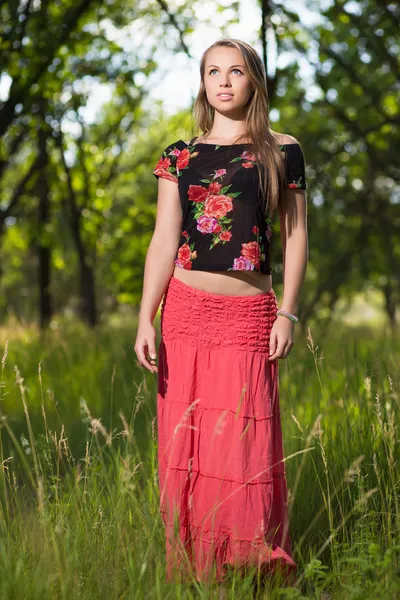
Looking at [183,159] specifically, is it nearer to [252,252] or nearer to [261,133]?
[261,133]

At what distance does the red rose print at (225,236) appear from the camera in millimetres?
2818

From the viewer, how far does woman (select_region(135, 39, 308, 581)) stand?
9.11 feet

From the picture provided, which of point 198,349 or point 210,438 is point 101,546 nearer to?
point 210,438

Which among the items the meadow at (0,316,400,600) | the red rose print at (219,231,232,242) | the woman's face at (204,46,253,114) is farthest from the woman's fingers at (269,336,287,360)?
the woman's face at (204,46,253,114)

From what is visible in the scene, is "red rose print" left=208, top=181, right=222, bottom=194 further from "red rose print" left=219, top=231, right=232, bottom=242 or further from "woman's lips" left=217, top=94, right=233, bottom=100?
"woman's lips" left=217, top=94, right=233, bottom=100

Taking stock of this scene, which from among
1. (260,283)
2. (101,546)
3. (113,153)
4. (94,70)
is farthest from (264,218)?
(113,153)

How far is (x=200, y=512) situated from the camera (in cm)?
285

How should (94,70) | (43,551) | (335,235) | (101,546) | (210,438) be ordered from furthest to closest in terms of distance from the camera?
(335,235) < (94,70) < (210,438) < (101,546) < (43,551)

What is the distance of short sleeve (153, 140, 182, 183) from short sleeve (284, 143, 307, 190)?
1.37 ft

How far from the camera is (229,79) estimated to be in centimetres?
287

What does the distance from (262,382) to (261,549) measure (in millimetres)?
583

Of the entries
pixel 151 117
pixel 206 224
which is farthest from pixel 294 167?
pixel 151 117

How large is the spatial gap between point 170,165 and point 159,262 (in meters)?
0.38

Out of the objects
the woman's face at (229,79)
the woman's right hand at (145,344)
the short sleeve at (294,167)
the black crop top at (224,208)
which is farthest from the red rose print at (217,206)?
the woman's right hand at (145,344)
